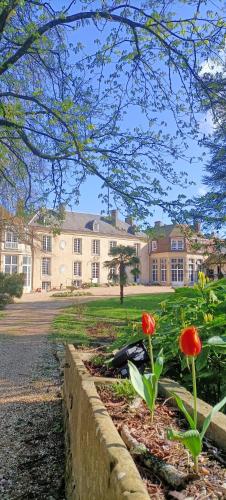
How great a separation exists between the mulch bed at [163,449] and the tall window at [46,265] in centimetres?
4667

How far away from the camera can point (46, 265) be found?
48.4 meters

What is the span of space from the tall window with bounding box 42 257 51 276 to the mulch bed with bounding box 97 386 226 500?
46672 millimetres

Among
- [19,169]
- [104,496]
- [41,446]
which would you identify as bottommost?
[41,446]

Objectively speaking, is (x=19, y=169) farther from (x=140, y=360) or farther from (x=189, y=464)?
(x=189, y=464)

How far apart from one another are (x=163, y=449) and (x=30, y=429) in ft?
9.26

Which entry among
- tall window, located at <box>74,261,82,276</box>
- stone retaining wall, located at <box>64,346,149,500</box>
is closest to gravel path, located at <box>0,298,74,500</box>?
stone retaining wall, located at <box>64,346,149,500</box>

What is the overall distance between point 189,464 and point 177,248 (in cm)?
5724

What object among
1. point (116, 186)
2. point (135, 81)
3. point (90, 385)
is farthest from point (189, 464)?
point (135, 81)

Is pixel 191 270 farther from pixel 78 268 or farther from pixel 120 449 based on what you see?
pixel 120 449

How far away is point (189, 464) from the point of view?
1370 mm

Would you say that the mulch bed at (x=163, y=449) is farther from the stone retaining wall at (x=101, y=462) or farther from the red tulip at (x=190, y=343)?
the red tulip at (x=190, y=343)

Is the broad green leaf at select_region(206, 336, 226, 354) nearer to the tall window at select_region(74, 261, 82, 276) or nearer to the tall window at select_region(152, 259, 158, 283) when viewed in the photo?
the tall window at select_region(74, 261, 82, 276)

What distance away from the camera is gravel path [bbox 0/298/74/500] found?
9.38 ft

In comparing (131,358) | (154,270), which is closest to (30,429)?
(131,358)
